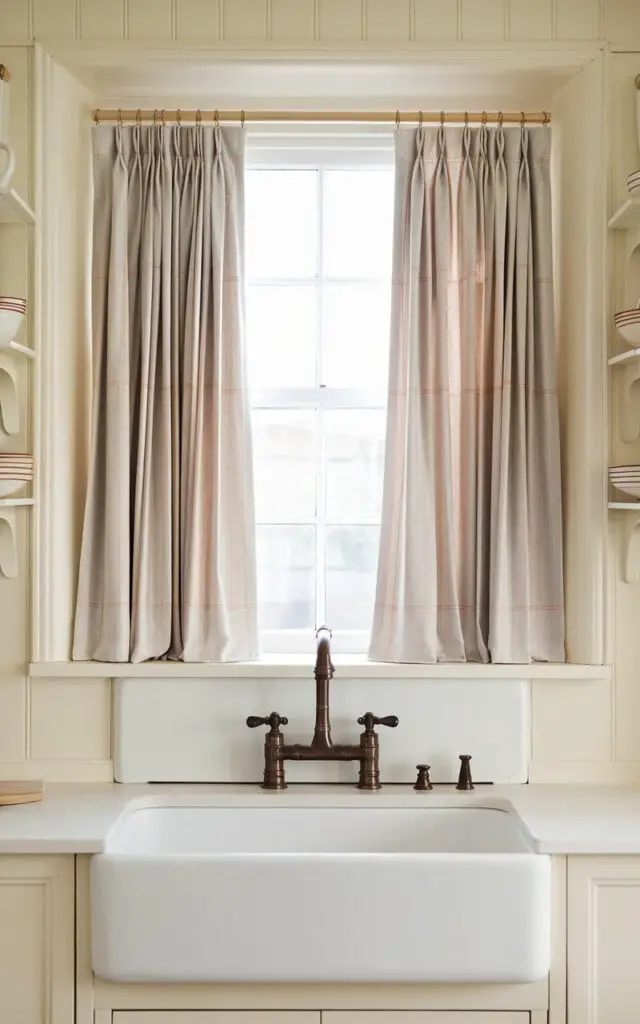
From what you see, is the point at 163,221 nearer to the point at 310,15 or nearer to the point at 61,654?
the point at 310,15

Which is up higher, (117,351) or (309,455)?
(117,351)

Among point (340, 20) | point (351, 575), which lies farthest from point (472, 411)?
point (340, 20)

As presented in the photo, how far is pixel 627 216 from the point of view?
229 centimetres

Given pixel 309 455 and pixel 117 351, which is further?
pixel 309 455

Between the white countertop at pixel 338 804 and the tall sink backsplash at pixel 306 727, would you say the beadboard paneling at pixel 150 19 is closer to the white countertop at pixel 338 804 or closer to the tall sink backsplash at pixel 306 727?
the tall sink backsplash at pixel 306 727

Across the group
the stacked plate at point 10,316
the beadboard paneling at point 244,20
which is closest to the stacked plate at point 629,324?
the beadboard paneling at point 244,20

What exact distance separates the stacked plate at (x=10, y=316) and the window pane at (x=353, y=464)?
2.82ft

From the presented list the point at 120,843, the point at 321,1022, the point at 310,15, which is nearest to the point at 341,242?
the point at 310,15

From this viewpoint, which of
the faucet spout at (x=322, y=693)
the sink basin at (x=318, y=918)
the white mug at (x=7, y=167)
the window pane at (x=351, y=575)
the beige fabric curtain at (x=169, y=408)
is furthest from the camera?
the window pane at (x=351, y=575)

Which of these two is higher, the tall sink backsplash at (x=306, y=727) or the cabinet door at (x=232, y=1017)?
the tall sink backsplash at (x=306, y=727)

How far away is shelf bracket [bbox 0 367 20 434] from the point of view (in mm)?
2334

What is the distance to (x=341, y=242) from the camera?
2.66 m

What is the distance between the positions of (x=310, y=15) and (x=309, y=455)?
1.09m

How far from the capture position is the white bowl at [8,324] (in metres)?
2.13
